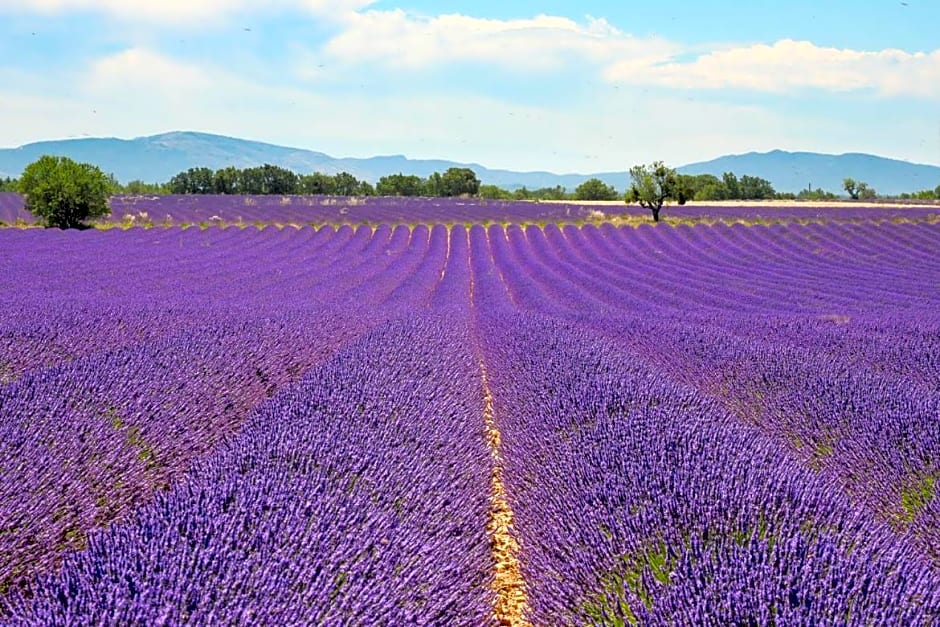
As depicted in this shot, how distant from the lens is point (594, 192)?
251 ft

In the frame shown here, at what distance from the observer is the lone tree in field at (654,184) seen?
31422 millimetres

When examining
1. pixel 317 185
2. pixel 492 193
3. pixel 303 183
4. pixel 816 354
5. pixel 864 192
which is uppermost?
pixel 303 183

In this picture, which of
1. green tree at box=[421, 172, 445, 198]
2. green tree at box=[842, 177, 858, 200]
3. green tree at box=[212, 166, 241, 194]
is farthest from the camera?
green tree at box=[842, 177, 858, 200]

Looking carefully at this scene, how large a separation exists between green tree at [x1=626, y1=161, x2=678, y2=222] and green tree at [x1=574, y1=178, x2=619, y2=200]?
4172 cm

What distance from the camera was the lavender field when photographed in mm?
1695

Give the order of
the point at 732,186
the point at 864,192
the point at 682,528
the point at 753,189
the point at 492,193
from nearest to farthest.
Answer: the point at 682,528 → the point at 492,193 → the point at 864,192 → the point at 732,186 → the point at 753,189

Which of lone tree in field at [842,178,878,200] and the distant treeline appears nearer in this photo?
the distant treeline

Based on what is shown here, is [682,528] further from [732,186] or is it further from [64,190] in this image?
[732,186]

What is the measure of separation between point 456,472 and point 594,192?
250ft

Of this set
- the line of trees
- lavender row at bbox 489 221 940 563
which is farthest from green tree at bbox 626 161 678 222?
the line of trees

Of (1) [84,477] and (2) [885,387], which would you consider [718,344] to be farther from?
(1) [84,477]

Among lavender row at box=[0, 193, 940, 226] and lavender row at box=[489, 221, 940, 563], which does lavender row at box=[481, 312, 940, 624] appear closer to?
lavender row at box=[489, 221, 940, 563]

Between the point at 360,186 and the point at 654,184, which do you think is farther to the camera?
the point at 360,186

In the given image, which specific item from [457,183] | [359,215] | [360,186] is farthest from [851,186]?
[359,215]
